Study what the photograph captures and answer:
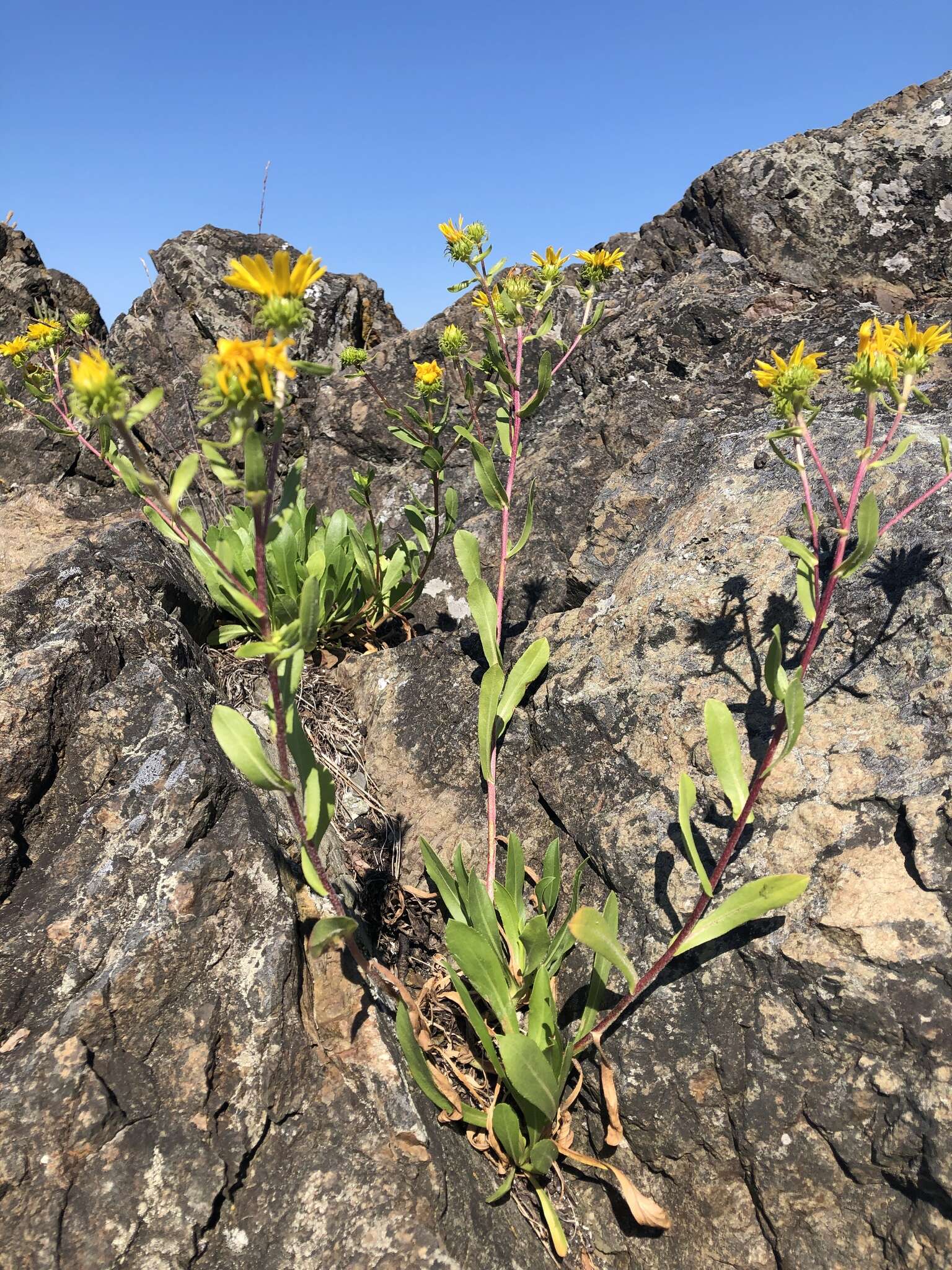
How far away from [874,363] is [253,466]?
1413 millimetres

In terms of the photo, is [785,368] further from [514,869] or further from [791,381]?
[514,869]

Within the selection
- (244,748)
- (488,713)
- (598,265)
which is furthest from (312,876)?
(598,265)

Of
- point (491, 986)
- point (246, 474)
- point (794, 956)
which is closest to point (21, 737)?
point (246, 474)

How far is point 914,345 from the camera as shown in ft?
5.93

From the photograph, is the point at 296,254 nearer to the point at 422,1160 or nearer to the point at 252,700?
the point at 252,700

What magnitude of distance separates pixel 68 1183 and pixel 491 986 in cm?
100

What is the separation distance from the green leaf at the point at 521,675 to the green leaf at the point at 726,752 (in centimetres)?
76

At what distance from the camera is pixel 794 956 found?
1.90 m

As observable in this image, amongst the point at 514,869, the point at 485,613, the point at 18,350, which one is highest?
the point at 18,350

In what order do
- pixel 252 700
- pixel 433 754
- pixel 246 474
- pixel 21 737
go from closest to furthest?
pixel 246 474, pixel 21 737, pixel 433 754, pixel 252 700

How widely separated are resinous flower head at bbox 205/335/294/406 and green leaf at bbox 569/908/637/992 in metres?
1.27

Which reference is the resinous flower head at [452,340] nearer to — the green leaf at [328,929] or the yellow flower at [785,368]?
the yellow flower at [785,368]

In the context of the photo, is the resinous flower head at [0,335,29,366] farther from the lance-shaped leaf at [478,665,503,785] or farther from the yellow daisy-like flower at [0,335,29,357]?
the lance-shaped leaf at [478,665,503,785]

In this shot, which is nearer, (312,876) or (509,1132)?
(312,876)
